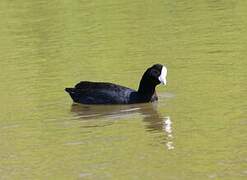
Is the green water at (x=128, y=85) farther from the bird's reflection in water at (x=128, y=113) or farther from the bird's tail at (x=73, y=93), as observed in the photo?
the bird's tail at (x=73, y=93)

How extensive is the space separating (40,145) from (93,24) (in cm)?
1252

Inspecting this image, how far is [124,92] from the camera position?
15977 millimetres

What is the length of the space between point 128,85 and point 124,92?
1.56 meters

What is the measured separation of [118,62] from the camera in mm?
19344

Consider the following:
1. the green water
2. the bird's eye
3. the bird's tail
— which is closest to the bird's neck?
the bird's eye

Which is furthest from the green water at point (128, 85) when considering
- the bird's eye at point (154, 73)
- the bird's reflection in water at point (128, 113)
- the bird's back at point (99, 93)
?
the bird's eye at point (154, 73)

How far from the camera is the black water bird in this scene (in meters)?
16.0

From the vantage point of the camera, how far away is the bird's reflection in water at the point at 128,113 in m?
14.0

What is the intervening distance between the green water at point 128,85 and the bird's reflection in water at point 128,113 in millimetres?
19

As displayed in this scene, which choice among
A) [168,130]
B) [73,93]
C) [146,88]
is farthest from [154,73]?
[168,130]

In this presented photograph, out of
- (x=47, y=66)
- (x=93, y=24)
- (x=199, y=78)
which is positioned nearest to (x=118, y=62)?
(x=47, y=66)

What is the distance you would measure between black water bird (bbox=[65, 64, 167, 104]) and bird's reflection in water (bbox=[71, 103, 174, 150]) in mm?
104

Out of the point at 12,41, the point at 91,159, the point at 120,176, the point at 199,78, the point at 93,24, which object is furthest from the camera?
the point at 93,24

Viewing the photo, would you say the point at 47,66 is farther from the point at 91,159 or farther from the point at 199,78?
the point at 91,159
